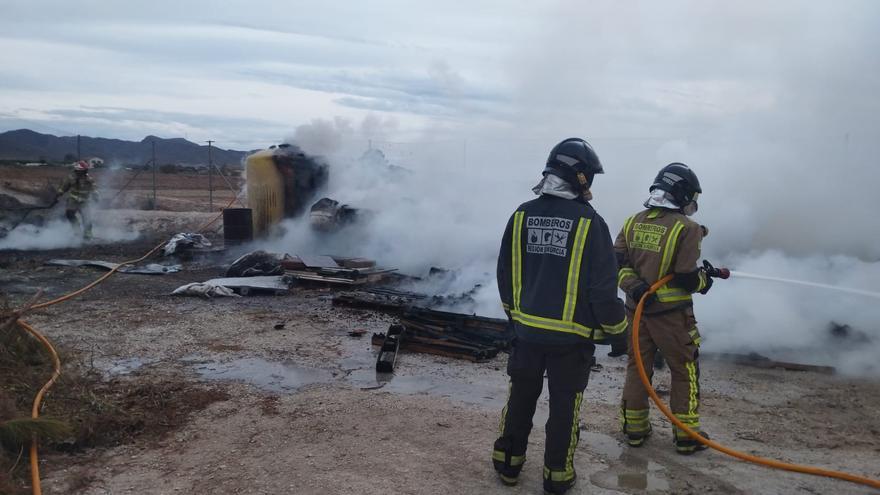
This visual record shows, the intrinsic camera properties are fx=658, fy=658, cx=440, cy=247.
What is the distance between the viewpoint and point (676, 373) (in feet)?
14.7

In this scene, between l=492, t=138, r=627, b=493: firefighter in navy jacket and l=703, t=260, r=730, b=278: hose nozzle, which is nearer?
l=492, t=138, r=627, b=493: firefighter in navy jacket

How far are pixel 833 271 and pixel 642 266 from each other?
5.32 metres

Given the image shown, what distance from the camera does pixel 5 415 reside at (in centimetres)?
407

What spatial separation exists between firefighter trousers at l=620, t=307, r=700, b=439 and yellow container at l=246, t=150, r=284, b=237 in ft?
38.0

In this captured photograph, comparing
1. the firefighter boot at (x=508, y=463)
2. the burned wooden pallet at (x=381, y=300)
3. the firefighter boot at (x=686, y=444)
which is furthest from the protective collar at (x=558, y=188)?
the burned wooden pallet at (x=381, y=300)

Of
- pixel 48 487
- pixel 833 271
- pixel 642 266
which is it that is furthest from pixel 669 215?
pixel 833 271

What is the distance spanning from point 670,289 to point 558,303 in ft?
3.91

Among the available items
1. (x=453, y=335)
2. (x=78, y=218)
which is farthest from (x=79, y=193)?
(x=453, y=335)

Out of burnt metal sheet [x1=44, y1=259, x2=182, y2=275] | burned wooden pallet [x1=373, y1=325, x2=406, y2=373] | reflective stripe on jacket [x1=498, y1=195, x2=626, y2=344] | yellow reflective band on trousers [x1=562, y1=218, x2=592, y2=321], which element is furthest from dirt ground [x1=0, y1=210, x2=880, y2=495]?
burnt metal sheet [x1=44, y1=259, x2=182, y2=275]

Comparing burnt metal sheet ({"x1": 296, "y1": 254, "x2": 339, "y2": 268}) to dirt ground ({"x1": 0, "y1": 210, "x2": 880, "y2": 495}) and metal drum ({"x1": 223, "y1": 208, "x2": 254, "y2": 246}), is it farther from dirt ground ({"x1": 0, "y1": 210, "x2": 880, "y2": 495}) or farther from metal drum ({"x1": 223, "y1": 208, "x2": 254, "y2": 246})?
metal drum ({"x1": 223, "y1": 208, "x2": 254, "y2": 246})

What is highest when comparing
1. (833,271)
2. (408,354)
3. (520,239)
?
(520,239)

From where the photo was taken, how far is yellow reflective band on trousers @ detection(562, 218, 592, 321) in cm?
361

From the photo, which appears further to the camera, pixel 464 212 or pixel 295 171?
pixel 295 171

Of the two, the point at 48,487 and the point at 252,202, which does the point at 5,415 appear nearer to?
the point at 48,487
